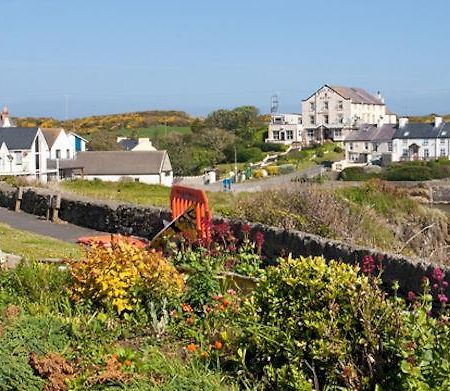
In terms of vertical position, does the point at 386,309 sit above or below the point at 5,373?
above

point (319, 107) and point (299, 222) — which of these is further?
point (319, 107)

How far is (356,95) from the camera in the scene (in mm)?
121312

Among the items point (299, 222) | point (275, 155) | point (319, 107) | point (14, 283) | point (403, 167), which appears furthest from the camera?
point (319, 107)

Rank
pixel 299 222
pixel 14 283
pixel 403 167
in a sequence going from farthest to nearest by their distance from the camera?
pixel 403 167, pixel 299 222, pixel 14 283

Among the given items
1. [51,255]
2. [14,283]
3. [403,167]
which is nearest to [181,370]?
[14,283]

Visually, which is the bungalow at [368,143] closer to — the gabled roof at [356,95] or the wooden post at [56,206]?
the gabled roof at [356,95]

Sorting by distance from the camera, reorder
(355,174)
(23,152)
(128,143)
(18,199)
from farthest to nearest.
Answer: (128,143) → (355,174) → (23,152) → (18,199)

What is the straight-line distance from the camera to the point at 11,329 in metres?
6.57

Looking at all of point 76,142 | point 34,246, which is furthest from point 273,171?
point 34,246

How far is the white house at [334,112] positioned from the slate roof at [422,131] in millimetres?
17899

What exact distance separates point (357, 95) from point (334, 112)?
21.4 ft

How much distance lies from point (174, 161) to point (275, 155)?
50.7 feet

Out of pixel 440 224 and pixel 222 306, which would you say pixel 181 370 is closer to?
pixel 222 306

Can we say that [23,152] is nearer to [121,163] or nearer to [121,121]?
[121,163]
